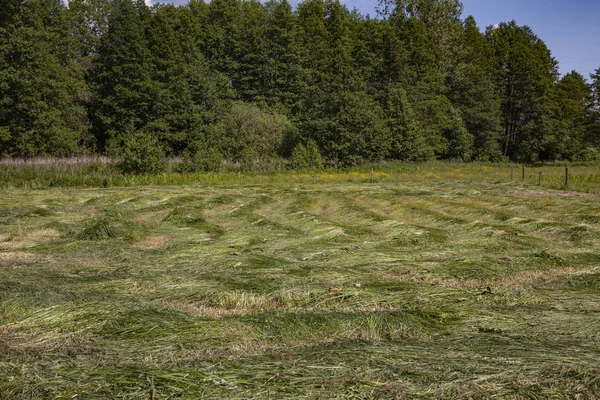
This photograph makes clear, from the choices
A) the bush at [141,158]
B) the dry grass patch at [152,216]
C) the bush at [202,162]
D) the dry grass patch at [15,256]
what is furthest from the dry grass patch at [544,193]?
the bush at [141,158]

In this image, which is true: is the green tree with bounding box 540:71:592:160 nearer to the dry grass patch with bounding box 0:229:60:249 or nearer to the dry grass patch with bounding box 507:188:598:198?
the dry grass patch with bounding box 507:188:598:198

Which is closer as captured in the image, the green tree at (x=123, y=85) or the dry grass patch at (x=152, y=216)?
the dry grass patch at (x=152, y=216)

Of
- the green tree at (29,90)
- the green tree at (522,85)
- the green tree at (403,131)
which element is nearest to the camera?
the green tree at (29,90)

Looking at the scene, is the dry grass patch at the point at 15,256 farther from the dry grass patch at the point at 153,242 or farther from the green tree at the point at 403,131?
the green tree at the point at 403,131

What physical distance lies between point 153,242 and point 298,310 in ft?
18.9

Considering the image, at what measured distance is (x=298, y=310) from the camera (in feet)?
19.4

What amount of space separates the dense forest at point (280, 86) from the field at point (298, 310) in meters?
22.3

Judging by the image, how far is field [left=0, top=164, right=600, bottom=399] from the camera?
3.68 meters

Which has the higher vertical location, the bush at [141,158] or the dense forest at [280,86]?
the dense forest at [280,86]

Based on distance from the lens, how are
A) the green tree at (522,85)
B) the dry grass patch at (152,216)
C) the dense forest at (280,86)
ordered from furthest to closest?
the green tree at (522,85) < the dense forest at (280,86) < the dry grass patch at (152,216)

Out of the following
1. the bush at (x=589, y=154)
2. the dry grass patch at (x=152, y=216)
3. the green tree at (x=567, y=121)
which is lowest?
the dry grass patch at (x=152, y=216)

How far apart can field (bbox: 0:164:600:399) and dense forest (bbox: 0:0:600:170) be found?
2227 centimetres

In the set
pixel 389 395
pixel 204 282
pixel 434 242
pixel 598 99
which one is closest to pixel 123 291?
pixel 204 282

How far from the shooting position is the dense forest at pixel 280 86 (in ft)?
120
